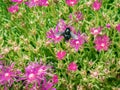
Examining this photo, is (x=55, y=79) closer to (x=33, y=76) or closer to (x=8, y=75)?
(x=33, y=76)

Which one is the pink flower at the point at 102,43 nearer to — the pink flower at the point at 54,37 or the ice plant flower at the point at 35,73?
the pink flower at the point at 54,37

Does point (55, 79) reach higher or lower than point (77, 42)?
lower

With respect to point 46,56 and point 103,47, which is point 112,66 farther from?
point 46,56

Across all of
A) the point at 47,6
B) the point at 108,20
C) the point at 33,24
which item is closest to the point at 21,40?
the point at 33,24

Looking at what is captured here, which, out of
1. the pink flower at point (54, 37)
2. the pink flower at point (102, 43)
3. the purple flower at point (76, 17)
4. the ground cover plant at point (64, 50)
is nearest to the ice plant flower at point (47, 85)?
the ground cover plant at point (64, 50)

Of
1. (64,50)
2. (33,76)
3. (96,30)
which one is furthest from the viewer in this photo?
(64,50)

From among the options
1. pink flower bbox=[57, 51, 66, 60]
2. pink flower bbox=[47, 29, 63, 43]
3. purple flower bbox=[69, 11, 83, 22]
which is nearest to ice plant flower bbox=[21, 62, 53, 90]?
pink flower bbox=[57, 51, 66, 60]

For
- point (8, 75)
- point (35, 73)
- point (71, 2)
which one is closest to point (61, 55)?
point (35, 73)

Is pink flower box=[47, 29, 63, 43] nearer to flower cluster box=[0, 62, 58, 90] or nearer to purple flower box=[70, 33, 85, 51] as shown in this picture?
purple flower box=[70, 33, 85, 51]

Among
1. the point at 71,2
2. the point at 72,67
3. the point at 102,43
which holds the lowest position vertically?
the point at 72,67
